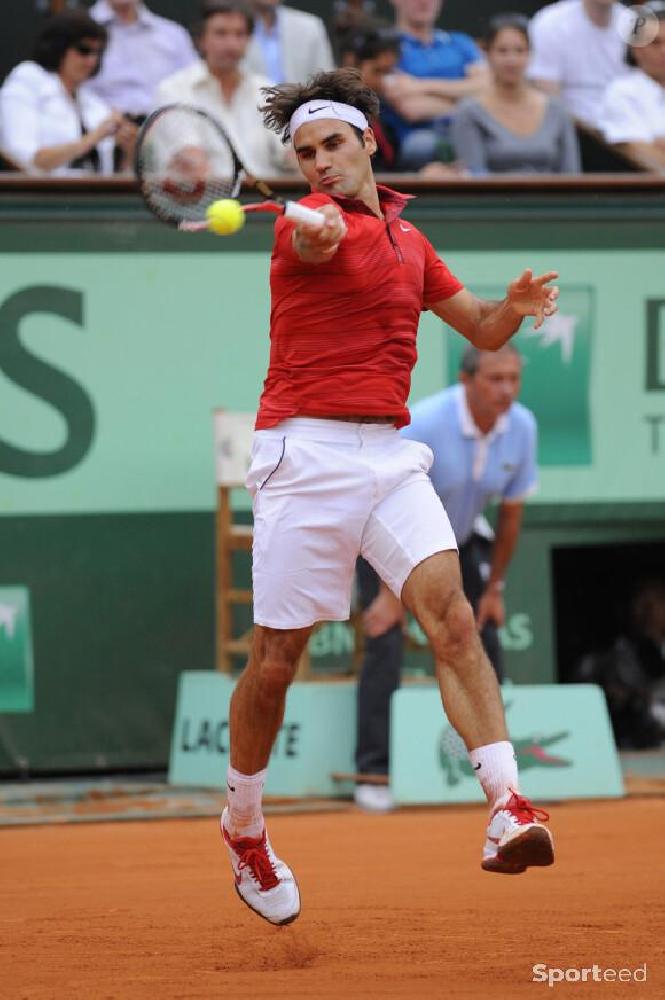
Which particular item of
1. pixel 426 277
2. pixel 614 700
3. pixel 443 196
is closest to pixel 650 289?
pixel 443 196

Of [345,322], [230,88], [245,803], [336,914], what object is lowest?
[336,914]

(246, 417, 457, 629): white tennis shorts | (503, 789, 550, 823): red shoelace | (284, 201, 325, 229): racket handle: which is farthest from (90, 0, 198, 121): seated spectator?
(503, 789, 550, 823): red shoelace

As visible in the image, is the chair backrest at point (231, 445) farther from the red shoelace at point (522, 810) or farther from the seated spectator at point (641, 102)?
the red shoelace at point (522, 810)

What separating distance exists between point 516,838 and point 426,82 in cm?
664

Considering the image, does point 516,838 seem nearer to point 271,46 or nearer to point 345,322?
point 345,322

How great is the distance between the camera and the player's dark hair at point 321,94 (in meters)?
4.84

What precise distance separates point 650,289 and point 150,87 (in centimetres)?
302

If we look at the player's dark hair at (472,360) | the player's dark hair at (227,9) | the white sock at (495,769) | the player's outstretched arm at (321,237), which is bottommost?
the white sock at (495,769)

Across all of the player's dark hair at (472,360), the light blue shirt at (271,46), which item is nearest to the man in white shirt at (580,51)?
the light blue shirt at (271,46)

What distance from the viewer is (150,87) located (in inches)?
386

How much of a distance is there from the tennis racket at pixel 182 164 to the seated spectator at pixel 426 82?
14.6 ft

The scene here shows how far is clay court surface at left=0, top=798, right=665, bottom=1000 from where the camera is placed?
4484 millimetres

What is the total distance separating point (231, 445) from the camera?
8.67 metres

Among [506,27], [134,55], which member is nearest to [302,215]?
[506,27]
